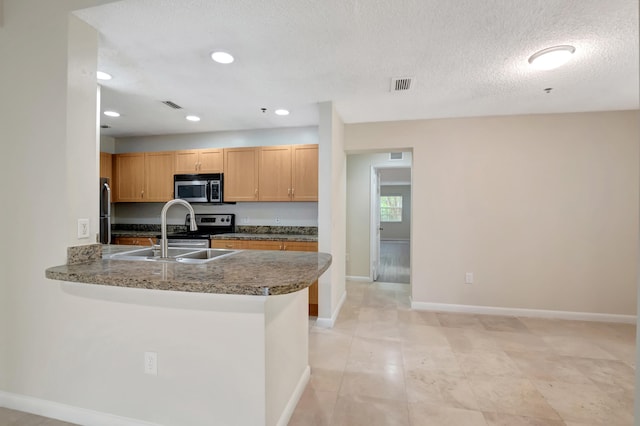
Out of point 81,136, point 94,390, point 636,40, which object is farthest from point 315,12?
point 94,390

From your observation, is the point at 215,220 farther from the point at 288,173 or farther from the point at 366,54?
the point at 366,54

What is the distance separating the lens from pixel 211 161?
402 centimetres

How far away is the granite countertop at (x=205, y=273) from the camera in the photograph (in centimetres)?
119

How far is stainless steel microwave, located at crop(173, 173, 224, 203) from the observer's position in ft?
13.0

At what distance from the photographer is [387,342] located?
266 cm

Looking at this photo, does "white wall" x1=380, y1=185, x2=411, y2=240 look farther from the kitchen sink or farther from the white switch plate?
the white switch plate

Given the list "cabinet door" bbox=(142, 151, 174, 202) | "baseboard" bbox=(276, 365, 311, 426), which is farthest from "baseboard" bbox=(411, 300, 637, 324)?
"cabinet door" bbox=(142, 151, 174, 202)

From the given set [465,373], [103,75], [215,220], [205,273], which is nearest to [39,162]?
[103,75]

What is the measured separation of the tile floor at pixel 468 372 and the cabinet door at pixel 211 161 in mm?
2533

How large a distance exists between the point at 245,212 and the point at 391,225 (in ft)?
27.4

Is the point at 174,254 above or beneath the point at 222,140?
beneath

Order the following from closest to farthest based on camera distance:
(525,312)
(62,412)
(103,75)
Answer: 1. (62,412)
2. (103,75)
3. (525,312)

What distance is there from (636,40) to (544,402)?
2.41 m

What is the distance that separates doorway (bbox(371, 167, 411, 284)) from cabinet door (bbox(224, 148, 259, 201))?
2060mm
